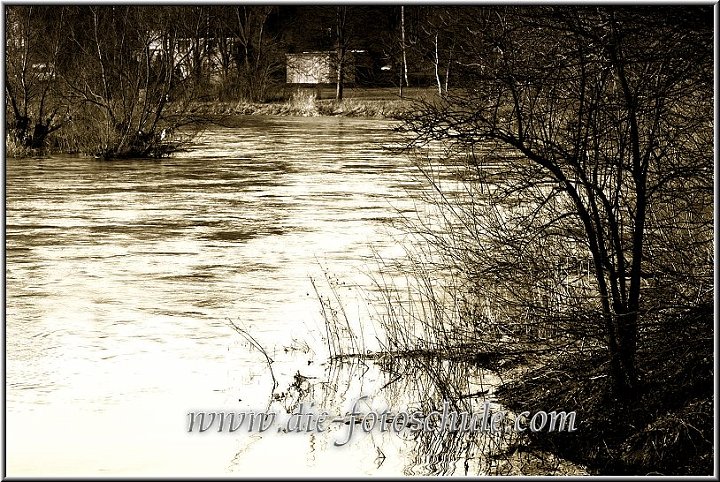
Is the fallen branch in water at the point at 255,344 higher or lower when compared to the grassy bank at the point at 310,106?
lower

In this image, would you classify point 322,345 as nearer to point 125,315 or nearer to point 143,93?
point 125,315

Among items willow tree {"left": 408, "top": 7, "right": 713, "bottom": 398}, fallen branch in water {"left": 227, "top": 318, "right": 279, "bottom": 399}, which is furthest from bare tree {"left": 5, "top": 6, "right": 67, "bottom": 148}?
willow tree {"left": 408, "top": 7, "right": 713, "bottom": 398}

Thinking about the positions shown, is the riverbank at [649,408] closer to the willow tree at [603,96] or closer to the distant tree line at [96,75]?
the willow tree at [603,96]

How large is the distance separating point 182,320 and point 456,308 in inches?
85.8

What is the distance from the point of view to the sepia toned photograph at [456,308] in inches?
237

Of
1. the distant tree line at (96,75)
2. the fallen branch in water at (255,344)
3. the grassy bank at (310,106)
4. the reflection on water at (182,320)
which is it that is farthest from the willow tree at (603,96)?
the grassy bank at (310,106)

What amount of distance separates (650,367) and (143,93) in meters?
21.5

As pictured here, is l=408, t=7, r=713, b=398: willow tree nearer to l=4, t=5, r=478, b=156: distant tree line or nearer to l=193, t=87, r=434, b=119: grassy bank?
l=4, t=5, r=478, b=156: distant tree line

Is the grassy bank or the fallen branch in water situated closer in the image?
the fallen branch in water

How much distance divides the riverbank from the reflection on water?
0.61 meters

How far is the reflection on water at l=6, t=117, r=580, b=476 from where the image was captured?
6348mm

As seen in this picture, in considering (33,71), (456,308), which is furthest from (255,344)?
(33,71)

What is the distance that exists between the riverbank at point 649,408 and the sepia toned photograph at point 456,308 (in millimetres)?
15

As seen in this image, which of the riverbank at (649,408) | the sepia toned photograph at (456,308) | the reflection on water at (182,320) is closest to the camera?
the riverbank at (649,408)
